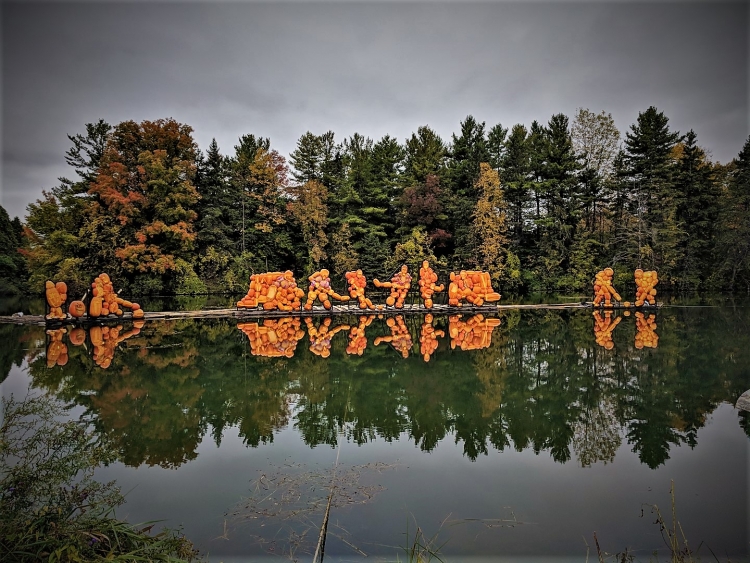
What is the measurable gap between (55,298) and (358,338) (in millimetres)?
6998

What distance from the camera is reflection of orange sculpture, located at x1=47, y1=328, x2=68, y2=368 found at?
7041 mm

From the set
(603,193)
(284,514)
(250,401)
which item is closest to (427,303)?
(250,401)

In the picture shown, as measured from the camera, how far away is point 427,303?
14.2 m

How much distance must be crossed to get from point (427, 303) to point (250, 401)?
371 inches

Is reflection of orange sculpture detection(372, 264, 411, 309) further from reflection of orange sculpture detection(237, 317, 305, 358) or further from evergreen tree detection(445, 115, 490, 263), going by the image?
evergreen tree detection(445, 115, 490, 263)

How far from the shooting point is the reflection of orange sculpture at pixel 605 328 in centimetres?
877

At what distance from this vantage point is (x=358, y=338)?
31.0 feet

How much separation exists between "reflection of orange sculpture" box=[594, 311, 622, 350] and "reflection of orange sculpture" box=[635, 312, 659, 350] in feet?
1.50

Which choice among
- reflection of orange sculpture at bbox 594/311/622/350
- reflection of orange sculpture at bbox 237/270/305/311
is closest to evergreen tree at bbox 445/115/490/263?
reflection of orange sculpture at bbox 594/311/622/350

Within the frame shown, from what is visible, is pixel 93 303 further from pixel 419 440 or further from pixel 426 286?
pixel 419 440

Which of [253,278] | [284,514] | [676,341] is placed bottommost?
[284,514]

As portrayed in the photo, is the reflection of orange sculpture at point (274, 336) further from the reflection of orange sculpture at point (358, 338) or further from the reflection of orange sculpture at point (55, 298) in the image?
the reflection of orange sculpture at point (55, 298)

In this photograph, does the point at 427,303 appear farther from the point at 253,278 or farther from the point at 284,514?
the point at 284,514

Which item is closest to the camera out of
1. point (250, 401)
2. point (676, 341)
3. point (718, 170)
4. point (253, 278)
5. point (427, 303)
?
point (250, 401)
